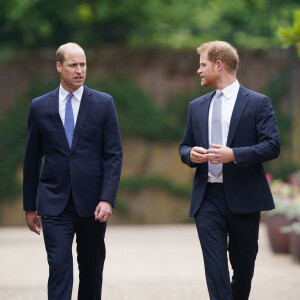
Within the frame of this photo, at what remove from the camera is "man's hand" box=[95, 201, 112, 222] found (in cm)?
554

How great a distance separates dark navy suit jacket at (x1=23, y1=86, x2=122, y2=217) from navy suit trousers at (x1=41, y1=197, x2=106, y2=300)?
0.21ft

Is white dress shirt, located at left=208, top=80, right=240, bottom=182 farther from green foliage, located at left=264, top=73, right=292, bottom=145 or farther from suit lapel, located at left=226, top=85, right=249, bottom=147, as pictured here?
green foliage, located at left=264, top=73, right=292, bottom=145

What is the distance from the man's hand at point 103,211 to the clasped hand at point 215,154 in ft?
1.99

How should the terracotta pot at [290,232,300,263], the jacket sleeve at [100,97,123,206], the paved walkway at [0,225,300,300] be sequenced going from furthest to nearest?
the terracotta pot at [290,232,300,263], the paved walkway at [0,225,300,300], the jacket sleeve at [100,97,123,206]

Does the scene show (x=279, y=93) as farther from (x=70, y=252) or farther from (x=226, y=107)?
(x=70, y=252)

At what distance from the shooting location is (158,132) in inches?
650

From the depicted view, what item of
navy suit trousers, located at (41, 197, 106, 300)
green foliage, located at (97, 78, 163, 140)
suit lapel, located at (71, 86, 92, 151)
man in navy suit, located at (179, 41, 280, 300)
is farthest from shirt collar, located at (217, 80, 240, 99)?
green foliage, located at (97, 78, 163, 140)

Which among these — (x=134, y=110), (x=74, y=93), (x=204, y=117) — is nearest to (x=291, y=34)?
(x=204, y=117)

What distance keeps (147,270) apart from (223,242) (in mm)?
4117

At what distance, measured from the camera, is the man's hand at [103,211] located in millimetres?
5539

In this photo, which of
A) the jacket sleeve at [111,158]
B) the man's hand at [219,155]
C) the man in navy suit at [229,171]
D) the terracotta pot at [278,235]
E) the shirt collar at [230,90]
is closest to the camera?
the man's hand at [219,155]

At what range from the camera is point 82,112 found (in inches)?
226

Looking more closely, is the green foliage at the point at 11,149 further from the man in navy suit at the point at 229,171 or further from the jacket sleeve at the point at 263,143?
the jacket sleeve at the point at 263,143

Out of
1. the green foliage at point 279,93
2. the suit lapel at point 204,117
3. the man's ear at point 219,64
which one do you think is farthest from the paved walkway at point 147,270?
the green foliage at point 279,93
